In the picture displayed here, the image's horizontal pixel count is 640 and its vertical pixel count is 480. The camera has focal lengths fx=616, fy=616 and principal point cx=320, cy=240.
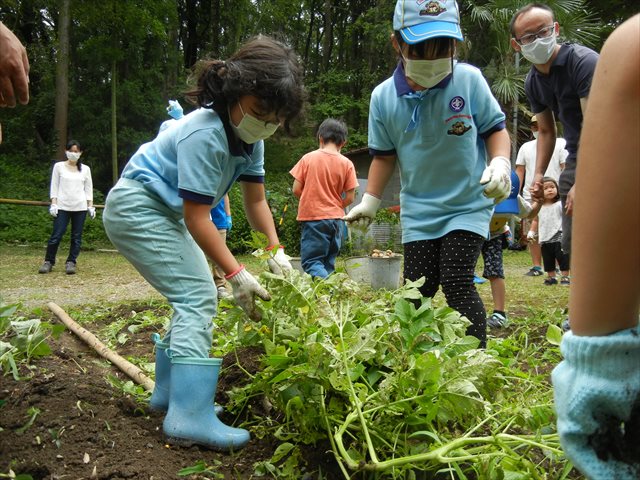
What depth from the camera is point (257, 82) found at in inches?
85.4

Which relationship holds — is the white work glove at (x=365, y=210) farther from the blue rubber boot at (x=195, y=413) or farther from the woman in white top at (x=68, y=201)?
the woman in white top at (x=68, y=201)

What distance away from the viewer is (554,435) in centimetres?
157

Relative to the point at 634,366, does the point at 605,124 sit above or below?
above

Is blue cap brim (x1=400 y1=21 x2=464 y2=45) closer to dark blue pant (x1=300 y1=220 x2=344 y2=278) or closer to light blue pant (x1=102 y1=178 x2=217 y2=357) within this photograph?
light blue pant (x1=102 y1=178 x2=217 y2=357)

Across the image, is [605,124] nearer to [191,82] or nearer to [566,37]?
[191,82]

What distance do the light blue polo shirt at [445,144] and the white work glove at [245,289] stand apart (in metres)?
1.03

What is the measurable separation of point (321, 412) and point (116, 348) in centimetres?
235

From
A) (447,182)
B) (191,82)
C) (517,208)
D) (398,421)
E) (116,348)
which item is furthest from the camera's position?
(517,208)

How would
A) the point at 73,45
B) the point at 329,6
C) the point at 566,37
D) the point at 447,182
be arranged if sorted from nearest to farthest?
1. the point at 447,182
2. the point at 566,37
3. the point at 73,45
4. the point at 329,6

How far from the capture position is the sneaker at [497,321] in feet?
14.1

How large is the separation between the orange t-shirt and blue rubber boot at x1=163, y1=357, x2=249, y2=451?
3873 mm

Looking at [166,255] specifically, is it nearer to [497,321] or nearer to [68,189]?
[497,321]

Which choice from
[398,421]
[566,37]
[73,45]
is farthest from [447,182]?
[73,45]

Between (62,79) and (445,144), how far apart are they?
15.5 meters
